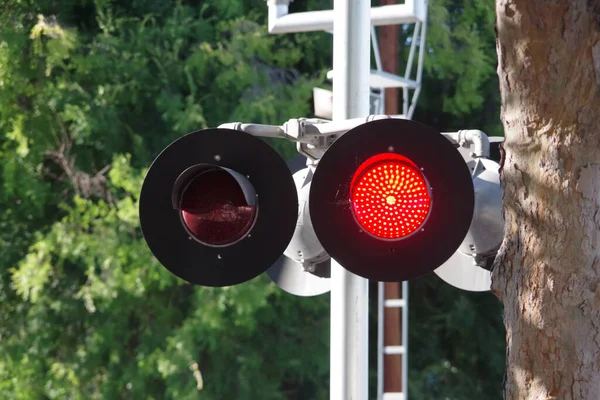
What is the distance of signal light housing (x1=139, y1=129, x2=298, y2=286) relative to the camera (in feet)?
8.45

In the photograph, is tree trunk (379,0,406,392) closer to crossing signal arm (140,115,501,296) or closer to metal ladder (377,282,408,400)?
metal ladder (377,282,408,400)

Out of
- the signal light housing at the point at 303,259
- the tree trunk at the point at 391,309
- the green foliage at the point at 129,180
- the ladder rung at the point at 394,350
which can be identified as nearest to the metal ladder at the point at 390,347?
the ladder rung at the point at 394,350

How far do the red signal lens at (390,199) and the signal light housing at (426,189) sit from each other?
0.04 ft

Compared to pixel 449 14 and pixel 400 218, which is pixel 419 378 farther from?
pixel 400 218

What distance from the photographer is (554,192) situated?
244 centimetres

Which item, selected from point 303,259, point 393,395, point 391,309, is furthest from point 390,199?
point 391,309

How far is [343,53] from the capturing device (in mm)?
3562

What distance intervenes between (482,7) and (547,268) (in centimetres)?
944

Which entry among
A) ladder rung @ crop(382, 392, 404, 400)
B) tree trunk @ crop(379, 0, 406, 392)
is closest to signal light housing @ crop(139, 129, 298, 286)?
tree trunk @ crop(379, 0, 406, 392)

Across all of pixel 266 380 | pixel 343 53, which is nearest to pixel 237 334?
pixel 266 380

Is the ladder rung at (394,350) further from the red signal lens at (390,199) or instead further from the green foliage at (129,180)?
the red signal lens at (390,199)

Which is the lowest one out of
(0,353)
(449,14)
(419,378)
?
(419,378)

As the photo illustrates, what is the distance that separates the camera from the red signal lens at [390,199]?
8.08 ft

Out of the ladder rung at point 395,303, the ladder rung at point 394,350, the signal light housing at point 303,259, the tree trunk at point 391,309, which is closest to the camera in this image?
the signal light housing at point 303,259
